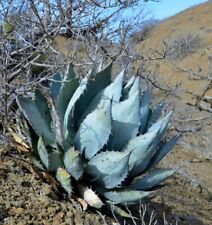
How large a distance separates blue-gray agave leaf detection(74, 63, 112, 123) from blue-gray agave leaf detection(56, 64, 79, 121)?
95 mm

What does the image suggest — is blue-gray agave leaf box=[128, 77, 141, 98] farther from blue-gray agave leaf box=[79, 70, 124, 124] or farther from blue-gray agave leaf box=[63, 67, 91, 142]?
blue-gray agave leaf box=[63, 67, 91, 142]

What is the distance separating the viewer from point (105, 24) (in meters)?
4.94

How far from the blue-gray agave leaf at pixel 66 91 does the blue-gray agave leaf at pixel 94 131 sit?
22cm

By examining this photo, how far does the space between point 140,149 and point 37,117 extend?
24.9 inches

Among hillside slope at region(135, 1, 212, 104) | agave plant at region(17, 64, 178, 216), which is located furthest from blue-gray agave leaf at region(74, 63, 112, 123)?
hillside slope at region(135, 1, 212, 104)

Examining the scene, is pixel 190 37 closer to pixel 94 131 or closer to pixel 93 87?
pixel 93 87

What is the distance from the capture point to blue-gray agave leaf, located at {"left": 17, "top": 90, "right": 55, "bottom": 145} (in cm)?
285

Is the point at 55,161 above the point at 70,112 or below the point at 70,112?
below

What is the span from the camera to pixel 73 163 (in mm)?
2646

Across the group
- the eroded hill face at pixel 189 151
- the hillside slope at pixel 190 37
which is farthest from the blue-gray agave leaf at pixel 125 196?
the hillside slope at pixel 190 37

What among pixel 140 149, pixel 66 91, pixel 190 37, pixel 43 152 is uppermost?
pixel 66 91

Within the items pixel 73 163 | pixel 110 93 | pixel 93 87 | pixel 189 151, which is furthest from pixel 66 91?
pixel 189 151

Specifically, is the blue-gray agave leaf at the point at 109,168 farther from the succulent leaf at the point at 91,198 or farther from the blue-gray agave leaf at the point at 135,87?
the blue-gray agave leaf at the point at 135,87

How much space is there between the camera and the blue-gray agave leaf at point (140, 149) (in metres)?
2.72
